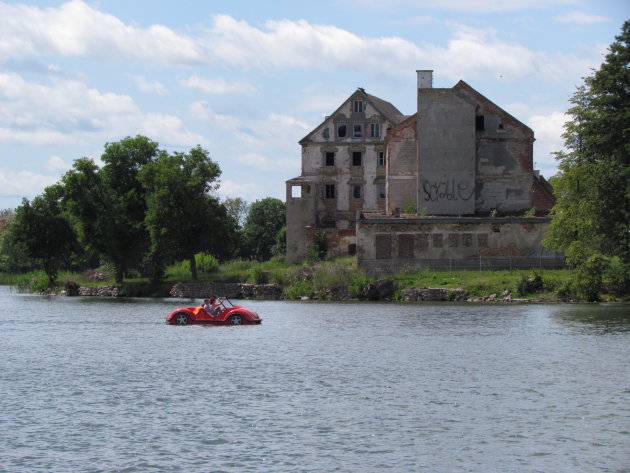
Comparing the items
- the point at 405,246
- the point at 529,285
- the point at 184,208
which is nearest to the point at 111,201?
the point at 184,208

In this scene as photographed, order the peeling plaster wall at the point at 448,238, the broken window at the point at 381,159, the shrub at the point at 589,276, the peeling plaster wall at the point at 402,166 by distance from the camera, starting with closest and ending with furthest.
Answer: the shrub at the point at 589,276 < the peeling plaster wall at the point at 448,238 < the peeling plaster wall at the point at 402,166 < the broken window at the point at 381,159

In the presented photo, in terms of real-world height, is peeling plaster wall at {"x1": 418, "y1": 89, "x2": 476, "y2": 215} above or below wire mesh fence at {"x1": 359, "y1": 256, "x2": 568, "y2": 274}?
above

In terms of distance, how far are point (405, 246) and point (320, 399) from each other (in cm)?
4686

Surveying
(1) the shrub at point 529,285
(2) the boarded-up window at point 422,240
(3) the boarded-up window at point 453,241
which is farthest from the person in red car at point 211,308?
(3) the boarded-up window at point 453,241

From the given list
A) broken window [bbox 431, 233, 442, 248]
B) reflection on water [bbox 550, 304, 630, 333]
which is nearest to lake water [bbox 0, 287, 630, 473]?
reflection on water [bbox 550, 304, 630, 333]

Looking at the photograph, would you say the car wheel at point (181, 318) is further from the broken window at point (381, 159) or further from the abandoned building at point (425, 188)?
the broken window at point (381, 159)

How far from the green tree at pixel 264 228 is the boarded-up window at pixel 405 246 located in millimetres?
70856

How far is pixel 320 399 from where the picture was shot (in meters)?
23.8

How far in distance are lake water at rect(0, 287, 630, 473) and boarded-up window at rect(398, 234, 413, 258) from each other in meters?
27.0

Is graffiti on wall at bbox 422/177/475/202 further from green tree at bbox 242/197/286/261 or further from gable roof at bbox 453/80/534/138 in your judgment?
green tree at bbox 242/197/286/261

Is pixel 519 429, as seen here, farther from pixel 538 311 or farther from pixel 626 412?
pixel 538 311

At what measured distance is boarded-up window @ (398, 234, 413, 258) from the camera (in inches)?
2756

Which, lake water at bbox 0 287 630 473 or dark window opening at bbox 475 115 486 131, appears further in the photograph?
dark window opening at bbox 475 115 486 131

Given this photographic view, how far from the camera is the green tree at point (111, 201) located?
84438mm
